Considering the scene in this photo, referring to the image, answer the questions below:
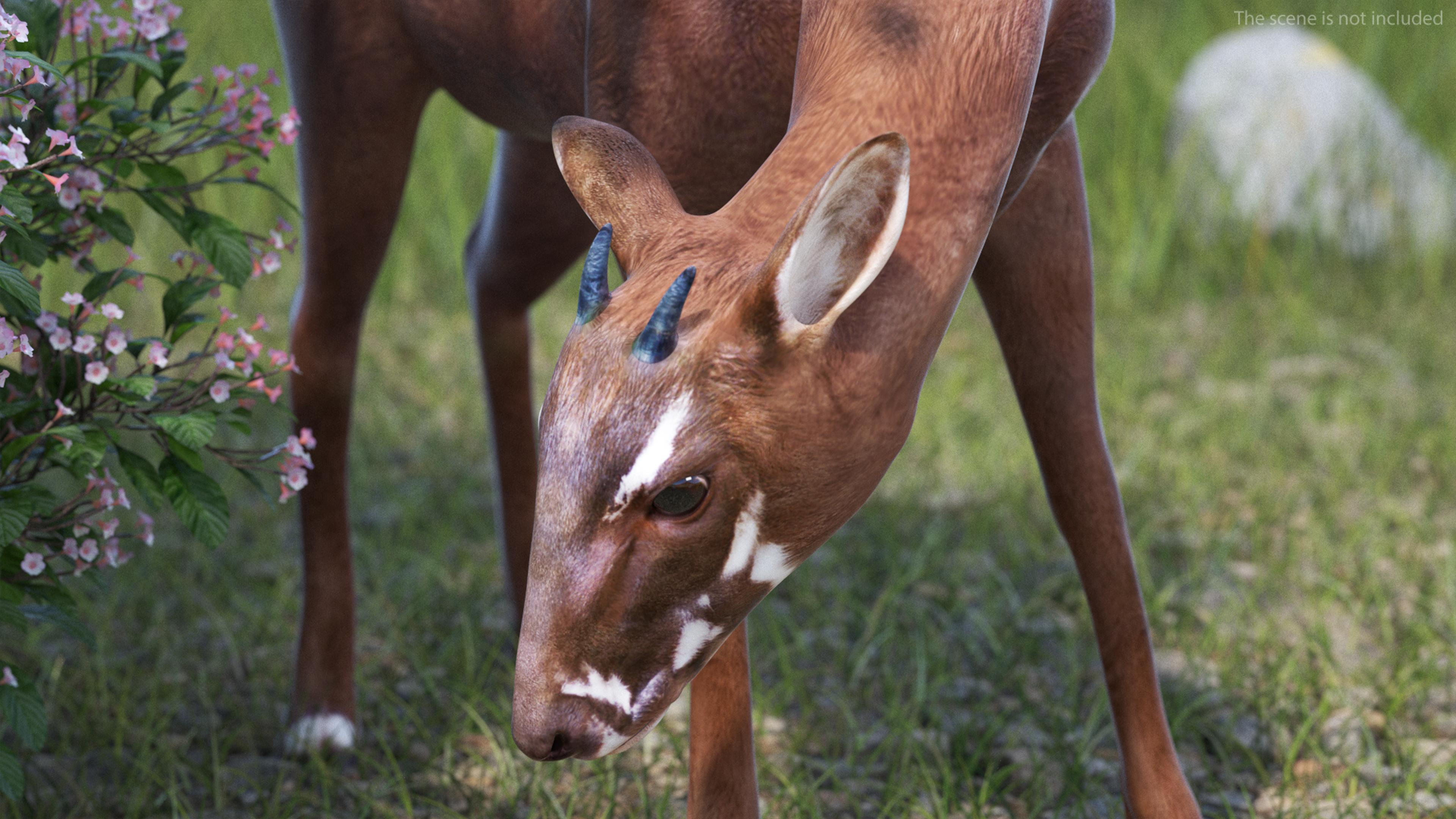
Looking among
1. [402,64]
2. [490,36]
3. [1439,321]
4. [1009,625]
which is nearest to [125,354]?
[402,64]

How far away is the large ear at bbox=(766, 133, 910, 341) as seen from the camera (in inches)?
48.3

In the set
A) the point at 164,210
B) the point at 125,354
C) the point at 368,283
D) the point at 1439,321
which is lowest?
the point at 1439,321

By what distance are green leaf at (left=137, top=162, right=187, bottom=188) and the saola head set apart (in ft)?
3.02

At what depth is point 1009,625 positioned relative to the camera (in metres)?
3.04

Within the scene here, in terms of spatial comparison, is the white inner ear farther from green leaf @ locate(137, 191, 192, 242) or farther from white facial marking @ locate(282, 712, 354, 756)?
white facial marking @ locate(282, 712, 354, 756)

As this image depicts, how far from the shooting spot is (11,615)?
175 cm

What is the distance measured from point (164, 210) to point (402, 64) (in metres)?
0.51

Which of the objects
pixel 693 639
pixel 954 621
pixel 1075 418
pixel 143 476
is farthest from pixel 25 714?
pixel 954 621

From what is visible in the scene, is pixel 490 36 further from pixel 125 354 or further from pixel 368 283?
pixel 125 354

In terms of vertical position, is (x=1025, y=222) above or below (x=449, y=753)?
above

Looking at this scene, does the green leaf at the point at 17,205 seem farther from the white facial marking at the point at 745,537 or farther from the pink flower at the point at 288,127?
the white facial marking at the point at 745,537

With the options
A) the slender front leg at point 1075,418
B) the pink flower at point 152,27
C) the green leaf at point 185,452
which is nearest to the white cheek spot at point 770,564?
the slender front leg at point 1075,418

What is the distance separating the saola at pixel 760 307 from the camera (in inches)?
50.1

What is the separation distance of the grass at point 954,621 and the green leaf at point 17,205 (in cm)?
104
